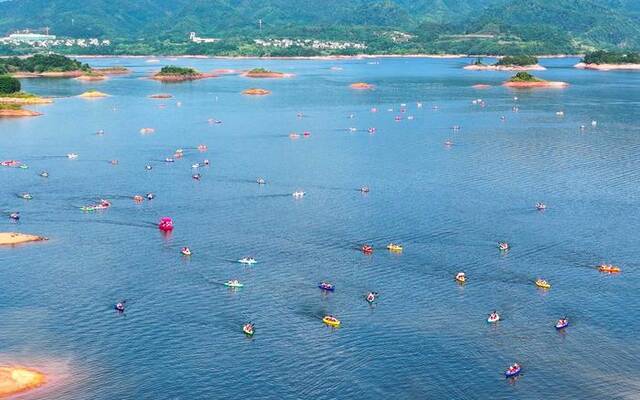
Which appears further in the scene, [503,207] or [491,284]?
[503,207]

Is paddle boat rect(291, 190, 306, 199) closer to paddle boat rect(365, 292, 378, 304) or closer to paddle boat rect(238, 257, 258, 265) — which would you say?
paddle boat rect(238, 257, 258, 265)

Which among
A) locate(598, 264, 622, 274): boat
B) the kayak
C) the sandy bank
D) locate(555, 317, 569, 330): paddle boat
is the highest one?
the sandy bank

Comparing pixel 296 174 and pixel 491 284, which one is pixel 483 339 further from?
pixel 296 174

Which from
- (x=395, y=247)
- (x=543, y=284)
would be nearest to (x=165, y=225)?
(x=395, y=247)

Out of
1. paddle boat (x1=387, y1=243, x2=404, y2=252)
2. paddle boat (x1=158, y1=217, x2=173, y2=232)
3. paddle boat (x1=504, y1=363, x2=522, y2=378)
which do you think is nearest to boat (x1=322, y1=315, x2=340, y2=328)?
paddle boat (x1=504, y1=363, x2=522, y2=378)

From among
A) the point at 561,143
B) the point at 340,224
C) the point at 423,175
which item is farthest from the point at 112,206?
the point at 561,143

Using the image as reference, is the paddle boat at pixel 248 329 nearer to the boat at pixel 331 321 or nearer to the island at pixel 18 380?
the boat at pixel 331 321

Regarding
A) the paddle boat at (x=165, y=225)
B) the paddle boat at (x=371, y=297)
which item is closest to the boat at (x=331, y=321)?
the paddle boat at (x=371, y=297)
